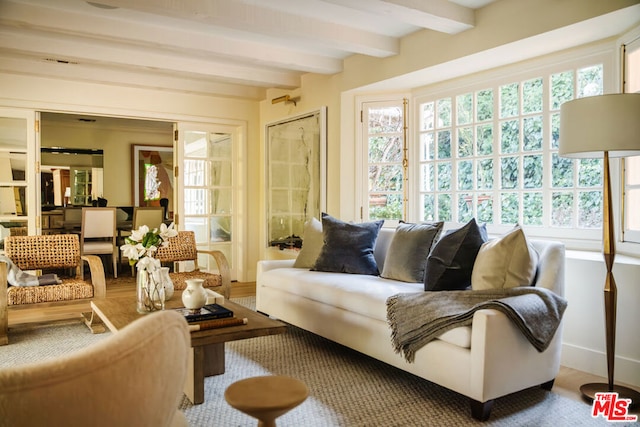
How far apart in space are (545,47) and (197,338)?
3.00m

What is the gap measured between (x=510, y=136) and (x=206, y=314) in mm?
2704

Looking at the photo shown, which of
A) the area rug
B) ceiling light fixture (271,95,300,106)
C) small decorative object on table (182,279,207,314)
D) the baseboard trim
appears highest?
ceiling light fixture (271,95,300,106)

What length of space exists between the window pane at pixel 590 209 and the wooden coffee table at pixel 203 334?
7.36ft

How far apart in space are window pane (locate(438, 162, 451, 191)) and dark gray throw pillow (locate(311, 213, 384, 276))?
796mm

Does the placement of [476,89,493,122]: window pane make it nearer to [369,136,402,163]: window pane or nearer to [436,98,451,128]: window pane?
[436,98,451,128]: window pane

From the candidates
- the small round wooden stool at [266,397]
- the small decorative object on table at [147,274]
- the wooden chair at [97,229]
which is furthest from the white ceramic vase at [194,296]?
the wooden chair at [97,229]

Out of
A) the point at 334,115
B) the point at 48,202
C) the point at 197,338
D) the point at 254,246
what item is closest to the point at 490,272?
the point at 197,338

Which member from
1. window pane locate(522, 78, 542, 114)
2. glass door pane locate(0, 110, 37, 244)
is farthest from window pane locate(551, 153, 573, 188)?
glass door pane locate(0, 110, 37, 244)

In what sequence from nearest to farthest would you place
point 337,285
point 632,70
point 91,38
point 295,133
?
point 632,70 < point 337,285 < point 91,38 < point 295,133

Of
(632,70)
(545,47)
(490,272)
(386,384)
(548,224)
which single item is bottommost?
(386,384)

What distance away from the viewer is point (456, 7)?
11.4 ft

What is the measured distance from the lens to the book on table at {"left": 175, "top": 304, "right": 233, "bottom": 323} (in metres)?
2.62

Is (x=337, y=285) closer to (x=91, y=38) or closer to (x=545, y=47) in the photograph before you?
(x=545, y=47)

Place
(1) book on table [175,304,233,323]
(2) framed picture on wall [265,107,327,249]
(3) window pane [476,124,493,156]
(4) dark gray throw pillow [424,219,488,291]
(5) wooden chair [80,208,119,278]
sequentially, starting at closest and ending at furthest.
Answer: (1) book on table [175,304,233,323]
(4) dark gray throw pillow [424,219,488,291]
(3) window pane [476,124,493,156]
(2) framed picture on wall [265,107,327,249]
(5) wooden chair [80,208,119,278]
